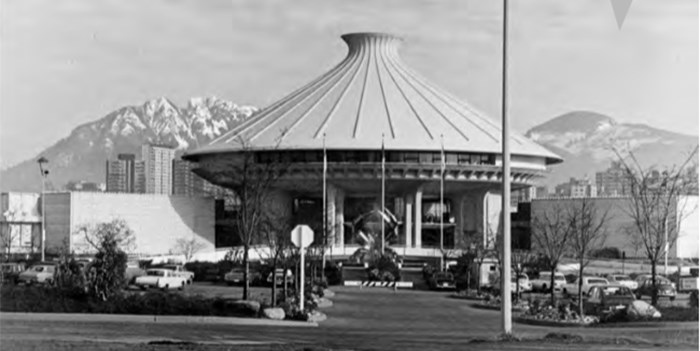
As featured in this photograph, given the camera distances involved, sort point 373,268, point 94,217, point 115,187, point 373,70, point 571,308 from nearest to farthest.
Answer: point 571,308
point 373,268
point 94,217
point 373,70
point 115,187

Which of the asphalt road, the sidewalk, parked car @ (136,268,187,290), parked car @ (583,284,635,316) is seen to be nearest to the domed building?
parked car @ (136,268,187,290)

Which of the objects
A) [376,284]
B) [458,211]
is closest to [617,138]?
[458,211]

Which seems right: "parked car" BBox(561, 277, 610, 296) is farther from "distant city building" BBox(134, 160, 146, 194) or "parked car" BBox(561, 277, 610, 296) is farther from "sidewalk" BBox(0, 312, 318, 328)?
"distant city building" BBox(134, 160, 146, 194)

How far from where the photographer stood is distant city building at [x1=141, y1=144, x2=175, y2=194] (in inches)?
7087

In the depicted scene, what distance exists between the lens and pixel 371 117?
9550 cm

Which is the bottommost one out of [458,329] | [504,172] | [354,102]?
[458,329]

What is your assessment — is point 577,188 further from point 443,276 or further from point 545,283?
point 545,283

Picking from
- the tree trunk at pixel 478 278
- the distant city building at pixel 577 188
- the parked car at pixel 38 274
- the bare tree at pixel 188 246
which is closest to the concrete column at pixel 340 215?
the bare tree at pixel 188 246

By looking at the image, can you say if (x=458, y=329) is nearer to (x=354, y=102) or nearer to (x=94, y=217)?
(x=94, y=217)

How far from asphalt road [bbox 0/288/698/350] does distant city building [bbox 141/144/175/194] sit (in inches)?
5765

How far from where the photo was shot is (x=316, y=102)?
99812mm

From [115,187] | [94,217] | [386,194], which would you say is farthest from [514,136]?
[115,187]

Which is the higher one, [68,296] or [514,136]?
[514,136]

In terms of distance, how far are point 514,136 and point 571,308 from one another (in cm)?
6417
